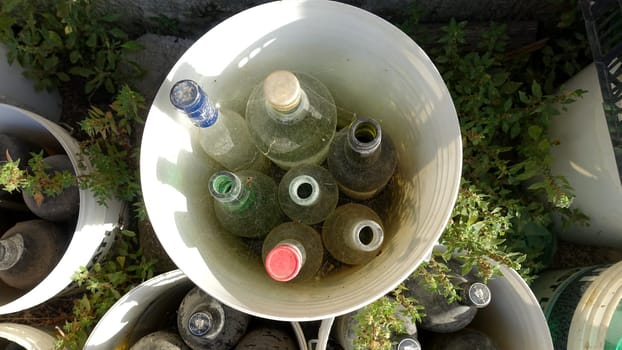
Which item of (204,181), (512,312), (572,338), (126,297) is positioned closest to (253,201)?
(204,181)

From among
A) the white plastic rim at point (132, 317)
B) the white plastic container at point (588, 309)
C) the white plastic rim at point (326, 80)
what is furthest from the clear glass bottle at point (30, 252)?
the white plastic container at point (588, 309)

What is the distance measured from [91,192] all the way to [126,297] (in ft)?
0.87

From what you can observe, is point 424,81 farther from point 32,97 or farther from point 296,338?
point 32,97

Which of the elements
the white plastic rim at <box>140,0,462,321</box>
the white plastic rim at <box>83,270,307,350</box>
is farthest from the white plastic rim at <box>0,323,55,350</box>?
the white plastic rim at <box>140,0,462,321</box>

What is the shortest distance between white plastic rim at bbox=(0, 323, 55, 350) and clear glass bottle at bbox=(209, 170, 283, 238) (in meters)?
0.46

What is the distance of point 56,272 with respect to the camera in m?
0.85

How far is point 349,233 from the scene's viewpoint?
73cm

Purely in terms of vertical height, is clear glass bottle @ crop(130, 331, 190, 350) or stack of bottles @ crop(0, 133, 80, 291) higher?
stack of bottles @ crop(0, 133, 80, 291)

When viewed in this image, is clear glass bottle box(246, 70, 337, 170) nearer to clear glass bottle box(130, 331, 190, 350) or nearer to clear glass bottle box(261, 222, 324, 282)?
clear glass bottle box(261, 222, 324, 282)

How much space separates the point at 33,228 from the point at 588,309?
1.14 metres

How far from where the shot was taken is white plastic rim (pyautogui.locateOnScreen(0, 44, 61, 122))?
106 centimetres

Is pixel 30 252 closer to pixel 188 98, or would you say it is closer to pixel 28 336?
pixel 28 336

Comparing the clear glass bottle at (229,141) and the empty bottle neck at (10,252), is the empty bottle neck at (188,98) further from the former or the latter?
the empty bottle neck at (10,252)

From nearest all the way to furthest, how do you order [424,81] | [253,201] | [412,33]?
1. [424,81]
2. [253,201]
3. [412,33]
